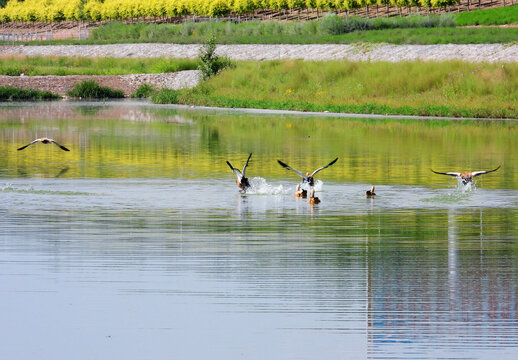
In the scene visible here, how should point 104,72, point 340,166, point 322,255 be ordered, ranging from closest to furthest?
point 322,255
point 340,166
point 104,72

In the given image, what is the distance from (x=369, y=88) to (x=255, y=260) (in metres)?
41.8

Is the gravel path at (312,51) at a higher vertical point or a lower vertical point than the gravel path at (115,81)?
higher

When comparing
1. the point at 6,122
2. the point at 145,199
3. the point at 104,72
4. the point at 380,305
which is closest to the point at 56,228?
the point at 145,199

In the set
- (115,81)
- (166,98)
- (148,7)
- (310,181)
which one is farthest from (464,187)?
(148,7)

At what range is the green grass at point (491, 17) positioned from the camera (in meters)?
92.9

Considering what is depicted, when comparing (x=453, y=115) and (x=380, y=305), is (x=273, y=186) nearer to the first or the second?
(x=380, y=305)

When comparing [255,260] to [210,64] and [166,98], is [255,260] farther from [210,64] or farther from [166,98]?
[210,64]

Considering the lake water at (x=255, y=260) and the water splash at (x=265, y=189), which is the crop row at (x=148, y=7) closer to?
the lake water at (x=255, y=260)

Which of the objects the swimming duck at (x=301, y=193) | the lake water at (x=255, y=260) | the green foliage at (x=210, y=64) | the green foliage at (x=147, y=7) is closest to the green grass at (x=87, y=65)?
the green foliage at (x=210, y=64)

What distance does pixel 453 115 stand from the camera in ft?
155

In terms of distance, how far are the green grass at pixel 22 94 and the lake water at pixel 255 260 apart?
39.6m

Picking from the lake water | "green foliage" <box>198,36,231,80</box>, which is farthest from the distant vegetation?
the lake water

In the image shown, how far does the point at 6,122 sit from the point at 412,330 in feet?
122

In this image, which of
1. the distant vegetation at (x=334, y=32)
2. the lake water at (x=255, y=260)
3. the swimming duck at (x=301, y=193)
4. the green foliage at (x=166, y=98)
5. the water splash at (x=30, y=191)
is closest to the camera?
the lake water at (x=255, y=260)
